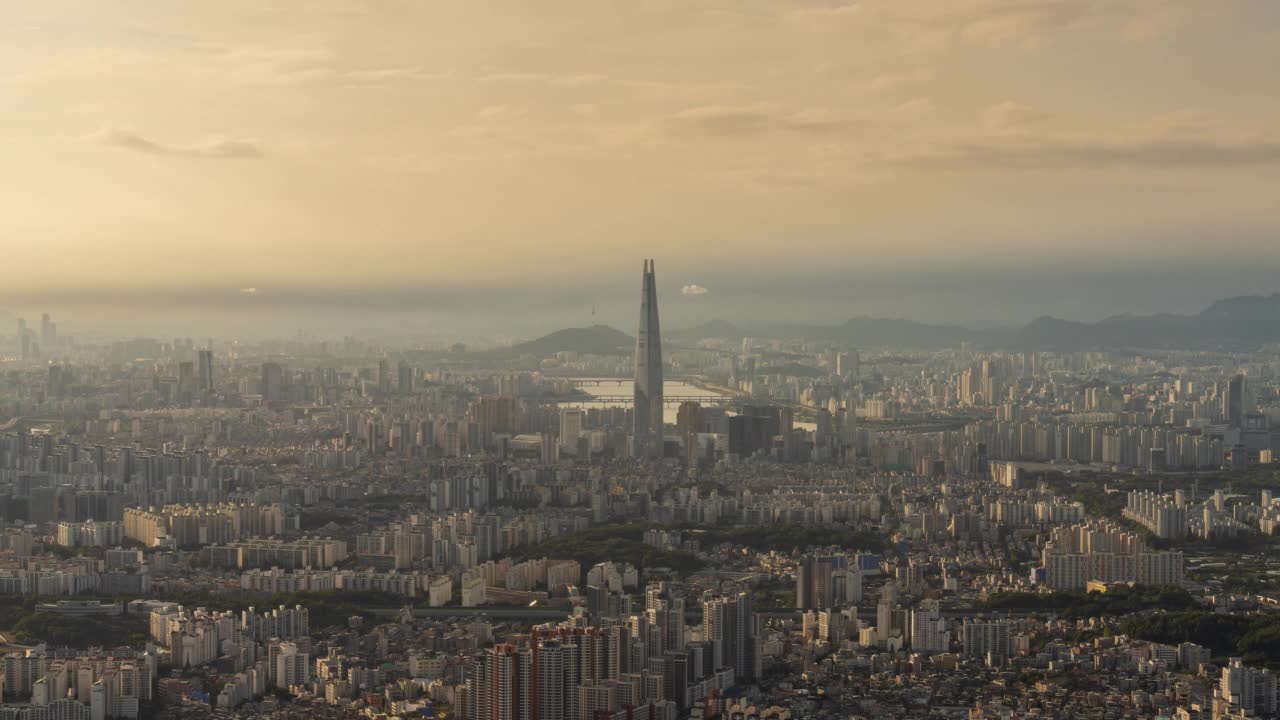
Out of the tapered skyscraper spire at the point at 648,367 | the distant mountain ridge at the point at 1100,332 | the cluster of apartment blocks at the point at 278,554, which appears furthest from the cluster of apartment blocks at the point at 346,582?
the distant mountain ridge at the point at 1100,332

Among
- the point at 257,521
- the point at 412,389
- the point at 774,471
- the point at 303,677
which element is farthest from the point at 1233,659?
the point at 412,389

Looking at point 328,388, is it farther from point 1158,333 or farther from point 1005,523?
point 1158,333

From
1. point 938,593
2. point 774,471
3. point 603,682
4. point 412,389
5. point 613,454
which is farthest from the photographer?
point 412,389

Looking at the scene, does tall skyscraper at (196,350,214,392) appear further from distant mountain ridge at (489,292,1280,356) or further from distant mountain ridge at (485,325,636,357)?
distant mountain ridge at (489,292,1280,356)

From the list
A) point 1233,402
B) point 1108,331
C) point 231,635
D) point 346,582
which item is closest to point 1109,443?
point 1233,402

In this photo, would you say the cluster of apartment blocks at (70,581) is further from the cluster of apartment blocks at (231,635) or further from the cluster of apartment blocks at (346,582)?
the cluster of apartment blocks at (231,635)

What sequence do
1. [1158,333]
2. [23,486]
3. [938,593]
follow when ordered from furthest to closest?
[1158,333]
[23,486]
[938,593]
